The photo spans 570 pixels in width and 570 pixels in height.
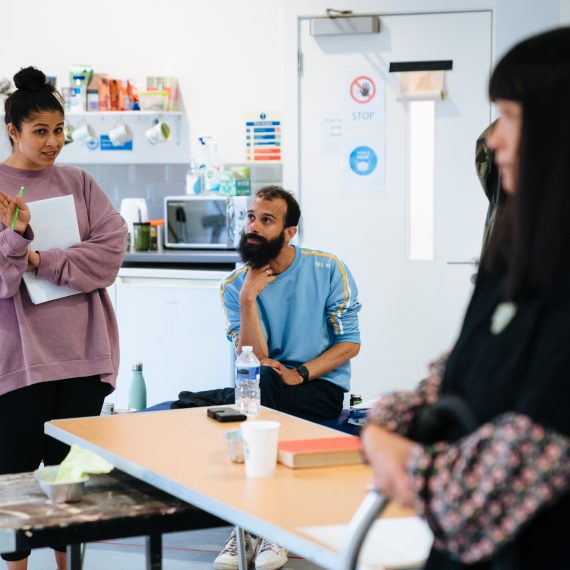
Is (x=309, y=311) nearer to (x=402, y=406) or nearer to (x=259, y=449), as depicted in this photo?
(x=259, y=449)

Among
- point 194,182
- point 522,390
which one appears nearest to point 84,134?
point 194,182

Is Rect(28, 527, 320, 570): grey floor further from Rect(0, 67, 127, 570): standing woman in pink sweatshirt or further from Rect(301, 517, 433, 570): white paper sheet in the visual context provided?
Rect(301, 517, 433, 570): white paper sheet

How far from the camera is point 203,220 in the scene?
5117 millimetres

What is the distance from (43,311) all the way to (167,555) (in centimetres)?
104

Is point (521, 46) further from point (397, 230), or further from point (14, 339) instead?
point (397, 230)

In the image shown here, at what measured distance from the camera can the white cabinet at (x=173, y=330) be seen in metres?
4.77

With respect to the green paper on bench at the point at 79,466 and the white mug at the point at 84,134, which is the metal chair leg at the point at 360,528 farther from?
the white mug at the point at 84,134

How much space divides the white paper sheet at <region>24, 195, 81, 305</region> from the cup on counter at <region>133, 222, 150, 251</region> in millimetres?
2239

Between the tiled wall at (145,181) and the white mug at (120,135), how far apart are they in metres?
0.17

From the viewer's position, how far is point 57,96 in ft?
9.62

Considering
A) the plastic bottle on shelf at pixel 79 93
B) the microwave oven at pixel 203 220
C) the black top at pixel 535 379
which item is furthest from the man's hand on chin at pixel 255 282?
the plastic bottle on shelf at pixel 79 93

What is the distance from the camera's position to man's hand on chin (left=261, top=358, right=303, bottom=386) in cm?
319

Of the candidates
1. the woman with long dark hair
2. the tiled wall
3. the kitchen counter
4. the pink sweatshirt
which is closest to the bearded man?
the pink sweatshirt

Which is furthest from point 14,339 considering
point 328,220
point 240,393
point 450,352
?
point 328,220
